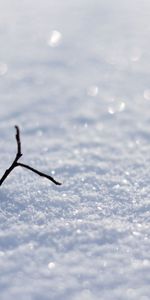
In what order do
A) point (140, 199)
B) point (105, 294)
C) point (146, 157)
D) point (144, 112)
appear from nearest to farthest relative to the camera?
point (105, 294), point (140, 199), point (146, 157), point (144, 112)

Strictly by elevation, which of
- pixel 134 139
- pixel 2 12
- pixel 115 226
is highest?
pixel 115 226

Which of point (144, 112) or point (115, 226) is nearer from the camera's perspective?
point (115, 226)

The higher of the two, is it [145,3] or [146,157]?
[146,157]

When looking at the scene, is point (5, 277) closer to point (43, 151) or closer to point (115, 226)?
point (115, 226)

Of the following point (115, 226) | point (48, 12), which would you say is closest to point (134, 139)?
point (115, 226)

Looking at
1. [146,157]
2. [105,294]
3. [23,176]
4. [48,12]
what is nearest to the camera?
[105,294]

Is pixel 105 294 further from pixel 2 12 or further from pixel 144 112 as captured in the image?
pixel 2 12

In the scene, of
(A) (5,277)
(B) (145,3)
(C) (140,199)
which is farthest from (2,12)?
(A) (5,277)
